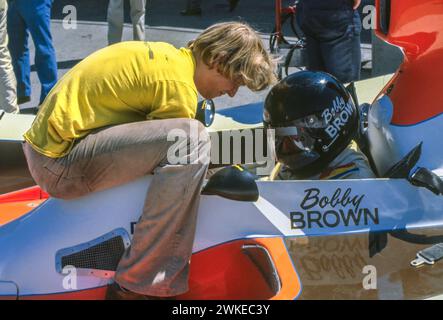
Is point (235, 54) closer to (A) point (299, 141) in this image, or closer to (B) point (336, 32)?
(A) point (299, 141)

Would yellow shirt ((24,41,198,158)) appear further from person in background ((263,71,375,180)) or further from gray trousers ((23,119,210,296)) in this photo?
person in background ((263,71,375,180))

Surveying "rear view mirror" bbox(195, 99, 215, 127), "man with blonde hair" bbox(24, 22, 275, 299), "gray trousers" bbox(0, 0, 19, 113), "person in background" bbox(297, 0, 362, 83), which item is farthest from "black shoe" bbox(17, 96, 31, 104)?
"man with blonde hair" bbox(24, 22, 275, 299)

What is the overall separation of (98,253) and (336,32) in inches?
109

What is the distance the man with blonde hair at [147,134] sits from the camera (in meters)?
2.65

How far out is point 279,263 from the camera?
2738mm

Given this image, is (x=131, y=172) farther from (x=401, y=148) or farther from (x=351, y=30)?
(x=351, y=30)

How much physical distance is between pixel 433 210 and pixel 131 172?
3.72 feet

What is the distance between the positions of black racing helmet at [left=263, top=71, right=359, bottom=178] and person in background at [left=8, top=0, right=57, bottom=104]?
3646 millimetres

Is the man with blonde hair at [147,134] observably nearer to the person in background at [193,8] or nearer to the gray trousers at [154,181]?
the gray trousers at [154,181]

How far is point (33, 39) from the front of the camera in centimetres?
621

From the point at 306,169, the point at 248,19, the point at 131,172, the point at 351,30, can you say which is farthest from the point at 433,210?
the point at 248,19

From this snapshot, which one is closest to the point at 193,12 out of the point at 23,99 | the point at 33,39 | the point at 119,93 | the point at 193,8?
the point at 193,8

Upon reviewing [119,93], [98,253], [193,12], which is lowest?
[193,12]

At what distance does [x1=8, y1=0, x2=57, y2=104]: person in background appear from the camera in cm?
609
